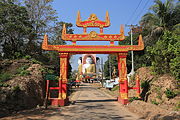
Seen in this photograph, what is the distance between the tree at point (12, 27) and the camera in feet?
55.3

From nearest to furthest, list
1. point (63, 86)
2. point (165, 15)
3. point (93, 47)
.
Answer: point (63, 86)
point (93, 47)
point (165, 15)

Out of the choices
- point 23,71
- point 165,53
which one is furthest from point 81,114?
point 165,53

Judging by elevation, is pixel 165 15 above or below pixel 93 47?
above

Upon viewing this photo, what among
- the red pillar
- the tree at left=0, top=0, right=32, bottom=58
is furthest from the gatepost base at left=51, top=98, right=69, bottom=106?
the tree at left=0, top=0, right=32, bottom=58

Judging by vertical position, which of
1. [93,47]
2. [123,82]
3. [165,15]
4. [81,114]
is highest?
[165,15]

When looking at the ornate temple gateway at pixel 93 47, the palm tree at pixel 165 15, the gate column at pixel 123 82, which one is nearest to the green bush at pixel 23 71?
the ornate temple gateway at pixel 93 47

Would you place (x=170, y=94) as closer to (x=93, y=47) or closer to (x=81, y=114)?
(x=81, y=114)

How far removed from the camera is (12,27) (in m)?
16.7

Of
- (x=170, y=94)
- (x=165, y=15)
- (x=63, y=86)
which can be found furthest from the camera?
(x=165, y=15)

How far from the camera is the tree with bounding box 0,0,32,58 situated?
663 inches

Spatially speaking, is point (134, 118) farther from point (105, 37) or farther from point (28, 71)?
point (28, 71)

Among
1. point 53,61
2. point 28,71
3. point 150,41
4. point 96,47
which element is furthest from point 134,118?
point 53,61

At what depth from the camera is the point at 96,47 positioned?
39.7 ft

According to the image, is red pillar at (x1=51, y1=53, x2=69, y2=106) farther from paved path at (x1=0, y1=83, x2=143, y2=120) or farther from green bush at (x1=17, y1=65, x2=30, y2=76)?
green bush at (x1=17, y1=65, x2=30, y2=76)
